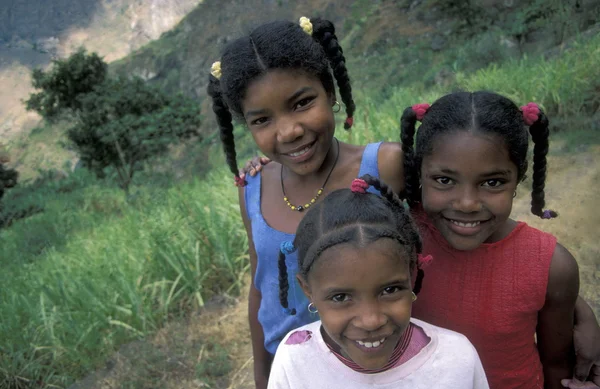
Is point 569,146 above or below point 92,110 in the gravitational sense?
below

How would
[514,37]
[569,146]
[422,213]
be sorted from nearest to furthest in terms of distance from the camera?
[422,213], [569,146], [514,37]

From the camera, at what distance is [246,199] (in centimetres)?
161

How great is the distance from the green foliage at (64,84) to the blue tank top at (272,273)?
1203 cm

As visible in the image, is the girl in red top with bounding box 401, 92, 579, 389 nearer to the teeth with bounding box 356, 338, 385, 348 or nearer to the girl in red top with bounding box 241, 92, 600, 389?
the girl in red top with bounding box 241, 92, 600, 389

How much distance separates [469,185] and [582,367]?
62 centimetres

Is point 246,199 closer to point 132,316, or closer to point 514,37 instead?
point 132,316

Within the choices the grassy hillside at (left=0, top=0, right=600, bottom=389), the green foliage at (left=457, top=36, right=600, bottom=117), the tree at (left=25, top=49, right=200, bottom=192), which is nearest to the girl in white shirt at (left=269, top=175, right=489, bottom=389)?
the grassy hillside at (left=0, top=0, right=600, bottom=389)

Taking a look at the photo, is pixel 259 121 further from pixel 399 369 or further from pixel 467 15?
pixel 467 15

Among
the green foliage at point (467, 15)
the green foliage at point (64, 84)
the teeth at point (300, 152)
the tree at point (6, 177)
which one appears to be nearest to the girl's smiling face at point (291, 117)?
the teeth at point (300, 152)

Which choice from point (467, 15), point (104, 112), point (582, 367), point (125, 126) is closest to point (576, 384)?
point (582, 367)

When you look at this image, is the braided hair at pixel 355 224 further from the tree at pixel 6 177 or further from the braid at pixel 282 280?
the tree at pixel 6 177

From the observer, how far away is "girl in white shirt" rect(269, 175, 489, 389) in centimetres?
107

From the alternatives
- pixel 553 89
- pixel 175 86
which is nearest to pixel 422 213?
pixel 553 89

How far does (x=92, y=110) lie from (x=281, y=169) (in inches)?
462
